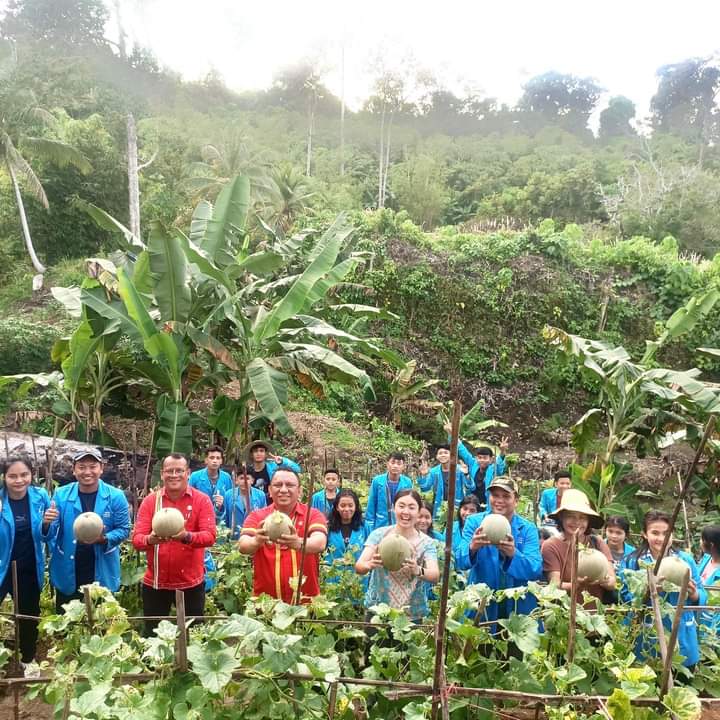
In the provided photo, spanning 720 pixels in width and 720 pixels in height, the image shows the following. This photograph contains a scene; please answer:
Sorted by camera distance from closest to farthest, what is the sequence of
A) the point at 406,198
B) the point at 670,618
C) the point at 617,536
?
the point at 670,618, the point at 617,536, the point at 406,198

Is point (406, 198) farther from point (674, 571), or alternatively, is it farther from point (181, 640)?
point (181, 640)

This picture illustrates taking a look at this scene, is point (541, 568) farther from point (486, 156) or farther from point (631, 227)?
point (486, 156)

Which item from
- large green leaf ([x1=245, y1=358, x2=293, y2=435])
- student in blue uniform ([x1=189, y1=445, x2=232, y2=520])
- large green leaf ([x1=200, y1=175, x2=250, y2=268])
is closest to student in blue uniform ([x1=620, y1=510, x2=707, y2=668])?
student in blue uniform ([x1=189, y1=445, x2=232, y2=520])

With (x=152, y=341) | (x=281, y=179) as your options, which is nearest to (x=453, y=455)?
(x=152, y=341)

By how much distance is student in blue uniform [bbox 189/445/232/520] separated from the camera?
15.1 ft

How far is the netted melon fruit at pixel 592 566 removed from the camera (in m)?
2.59

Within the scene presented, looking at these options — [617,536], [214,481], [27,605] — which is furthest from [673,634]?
[214,481]

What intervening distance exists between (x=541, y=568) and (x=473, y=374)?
10529 millimetres

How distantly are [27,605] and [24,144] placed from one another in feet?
56.0

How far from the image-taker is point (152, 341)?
6.05 metres

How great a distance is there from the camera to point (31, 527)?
3361 mm

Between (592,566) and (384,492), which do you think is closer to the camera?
(592,566)

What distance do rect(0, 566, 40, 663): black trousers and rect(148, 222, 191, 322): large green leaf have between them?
352 cm

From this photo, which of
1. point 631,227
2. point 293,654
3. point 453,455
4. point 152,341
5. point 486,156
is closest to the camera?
point 453,455
